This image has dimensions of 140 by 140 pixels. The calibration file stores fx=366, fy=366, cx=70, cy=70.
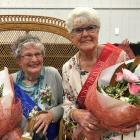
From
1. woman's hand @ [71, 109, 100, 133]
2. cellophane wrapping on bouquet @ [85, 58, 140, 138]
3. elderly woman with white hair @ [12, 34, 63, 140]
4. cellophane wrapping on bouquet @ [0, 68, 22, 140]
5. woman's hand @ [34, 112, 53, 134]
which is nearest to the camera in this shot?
cellophane wrapping on bouquet @ [85, 58, 140, 138]

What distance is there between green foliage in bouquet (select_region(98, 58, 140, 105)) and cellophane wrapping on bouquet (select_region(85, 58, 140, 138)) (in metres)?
0.01

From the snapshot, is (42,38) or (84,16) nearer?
(84,16)

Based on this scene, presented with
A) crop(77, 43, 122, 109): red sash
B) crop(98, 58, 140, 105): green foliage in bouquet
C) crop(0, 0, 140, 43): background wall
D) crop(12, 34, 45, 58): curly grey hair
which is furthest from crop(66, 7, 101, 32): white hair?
crop(0, 0, 140, 43): background wall

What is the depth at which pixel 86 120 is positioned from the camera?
197cm

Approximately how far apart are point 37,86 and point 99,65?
0.52 metres

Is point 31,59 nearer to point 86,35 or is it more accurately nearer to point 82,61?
point 82,61

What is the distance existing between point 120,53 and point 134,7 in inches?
112

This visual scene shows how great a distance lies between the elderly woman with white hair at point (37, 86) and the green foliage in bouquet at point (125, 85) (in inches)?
28.7

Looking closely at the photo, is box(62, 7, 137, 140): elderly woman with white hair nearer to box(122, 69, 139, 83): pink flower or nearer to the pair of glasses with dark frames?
the pair of glasses with dark frames

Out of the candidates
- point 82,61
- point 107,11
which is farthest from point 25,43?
point 107,11

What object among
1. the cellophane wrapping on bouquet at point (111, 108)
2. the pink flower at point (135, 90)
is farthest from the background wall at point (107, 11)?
the pink flower at point (135, 90)

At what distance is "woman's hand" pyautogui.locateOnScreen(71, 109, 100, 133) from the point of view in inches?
75.1

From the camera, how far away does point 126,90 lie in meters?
1.73
